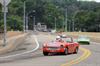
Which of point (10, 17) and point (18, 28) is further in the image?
point (18, 28)

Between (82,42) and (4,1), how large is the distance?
75.9ft

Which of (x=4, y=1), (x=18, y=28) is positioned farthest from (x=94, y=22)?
(x=4, y=1)

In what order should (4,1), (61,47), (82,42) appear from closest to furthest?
1. (61,47)
2. (4,1)
3. (82,42)

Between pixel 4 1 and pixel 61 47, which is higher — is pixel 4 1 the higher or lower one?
A: the higher one

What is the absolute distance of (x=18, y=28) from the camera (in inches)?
4953

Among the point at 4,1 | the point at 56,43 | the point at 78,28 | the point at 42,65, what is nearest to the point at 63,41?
the point at 56,43

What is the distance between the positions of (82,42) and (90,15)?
122465 millimetres

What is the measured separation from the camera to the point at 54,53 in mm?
29391

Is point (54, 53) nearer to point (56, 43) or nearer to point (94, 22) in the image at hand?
point (56, 43)

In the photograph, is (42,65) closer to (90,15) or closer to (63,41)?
(63,41)

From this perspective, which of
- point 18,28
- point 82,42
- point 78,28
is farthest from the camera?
point 78,28

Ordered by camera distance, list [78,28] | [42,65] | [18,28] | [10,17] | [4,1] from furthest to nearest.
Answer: [78,28] < [18,28] < [10,17] < [4,1] < [42,65]

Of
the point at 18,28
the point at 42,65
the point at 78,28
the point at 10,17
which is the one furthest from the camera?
the point at 78,28

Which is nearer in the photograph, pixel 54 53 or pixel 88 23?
pixel 54 53
